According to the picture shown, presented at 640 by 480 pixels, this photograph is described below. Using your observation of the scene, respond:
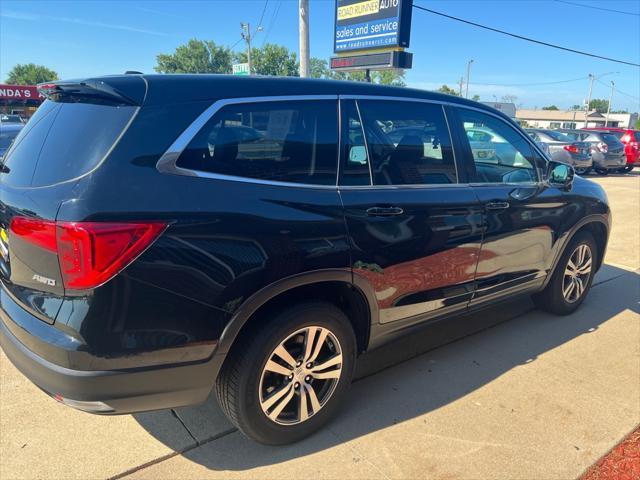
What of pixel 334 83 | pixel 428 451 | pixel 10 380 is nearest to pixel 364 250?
pixel 334 83

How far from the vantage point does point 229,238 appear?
2.09 metres

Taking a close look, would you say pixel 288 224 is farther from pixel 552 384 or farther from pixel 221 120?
pixel 552 384

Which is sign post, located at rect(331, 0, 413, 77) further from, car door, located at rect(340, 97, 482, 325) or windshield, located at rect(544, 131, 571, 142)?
car door, located at rect(340, 97, 482, 325)

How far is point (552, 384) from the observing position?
10.9 ft

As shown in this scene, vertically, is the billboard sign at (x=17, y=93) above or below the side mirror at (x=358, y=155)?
above

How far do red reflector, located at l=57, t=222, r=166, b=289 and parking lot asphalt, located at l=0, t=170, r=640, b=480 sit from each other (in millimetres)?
1146

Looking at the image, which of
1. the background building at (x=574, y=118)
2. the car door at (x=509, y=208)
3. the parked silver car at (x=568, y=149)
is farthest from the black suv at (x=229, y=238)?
the background building at (x=574, y=118)

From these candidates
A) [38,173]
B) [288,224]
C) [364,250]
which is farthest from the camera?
[364,250]

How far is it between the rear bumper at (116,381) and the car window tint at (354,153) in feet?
3.83

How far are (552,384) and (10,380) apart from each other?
364 centimetres

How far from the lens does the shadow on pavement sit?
262 centimetres

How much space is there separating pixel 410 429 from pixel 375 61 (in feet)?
62.8

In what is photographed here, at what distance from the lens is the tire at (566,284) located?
166 inches

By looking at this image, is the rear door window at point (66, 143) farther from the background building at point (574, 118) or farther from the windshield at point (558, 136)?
the background building at point (574, 118)
